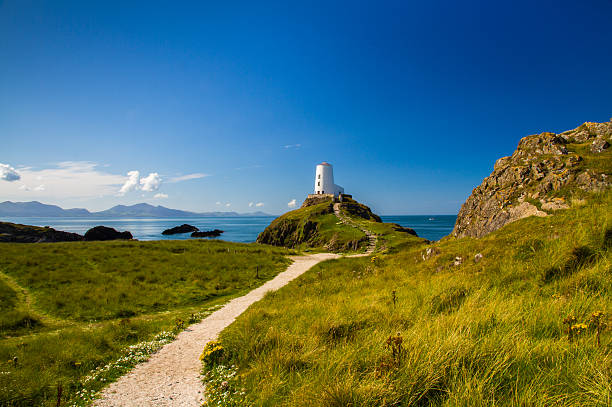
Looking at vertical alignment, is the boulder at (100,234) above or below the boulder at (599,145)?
below

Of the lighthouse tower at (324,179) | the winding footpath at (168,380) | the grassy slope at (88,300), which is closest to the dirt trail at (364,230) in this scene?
the grassy slope at (88,300)

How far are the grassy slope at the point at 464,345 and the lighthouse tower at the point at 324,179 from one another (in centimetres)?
11087

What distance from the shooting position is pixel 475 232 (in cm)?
1880

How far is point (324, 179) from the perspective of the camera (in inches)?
4690

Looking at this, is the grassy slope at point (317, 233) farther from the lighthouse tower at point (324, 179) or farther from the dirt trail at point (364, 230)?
the lighthouse tower at point (324, 179)

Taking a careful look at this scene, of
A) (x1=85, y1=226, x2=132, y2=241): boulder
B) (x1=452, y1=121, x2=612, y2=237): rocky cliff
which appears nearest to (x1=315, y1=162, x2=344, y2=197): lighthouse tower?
(x1=85, y1=226, x2=132, y2=241): boulder

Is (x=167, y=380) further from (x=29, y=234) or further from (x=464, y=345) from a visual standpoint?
(x=29, y=234)

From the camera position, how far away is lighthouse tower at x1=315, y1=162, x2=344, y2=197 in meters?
119

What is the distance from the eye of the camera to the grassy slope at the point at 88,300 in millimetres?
7723

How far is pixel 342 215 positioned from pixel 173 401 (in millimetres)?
79371

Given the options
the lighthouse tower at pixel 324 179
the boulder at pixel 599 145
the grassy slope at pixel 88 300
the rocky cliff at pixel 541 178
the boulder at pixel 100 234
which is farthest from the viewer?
the lighthouse tower at pixel 324 179

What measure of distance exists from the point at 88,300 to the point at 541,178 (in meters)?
30.2

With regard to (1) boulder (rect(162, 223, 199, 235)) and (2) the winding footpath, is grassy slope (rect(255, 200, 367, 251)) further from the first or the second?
(1) boulder (rect(162, 223, 199, 235))

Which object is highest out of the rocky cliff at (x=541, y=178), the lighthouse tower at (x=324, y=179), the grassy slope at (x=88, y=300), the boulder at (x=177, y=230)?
the lighthouse tower at (x=324, y=179)
